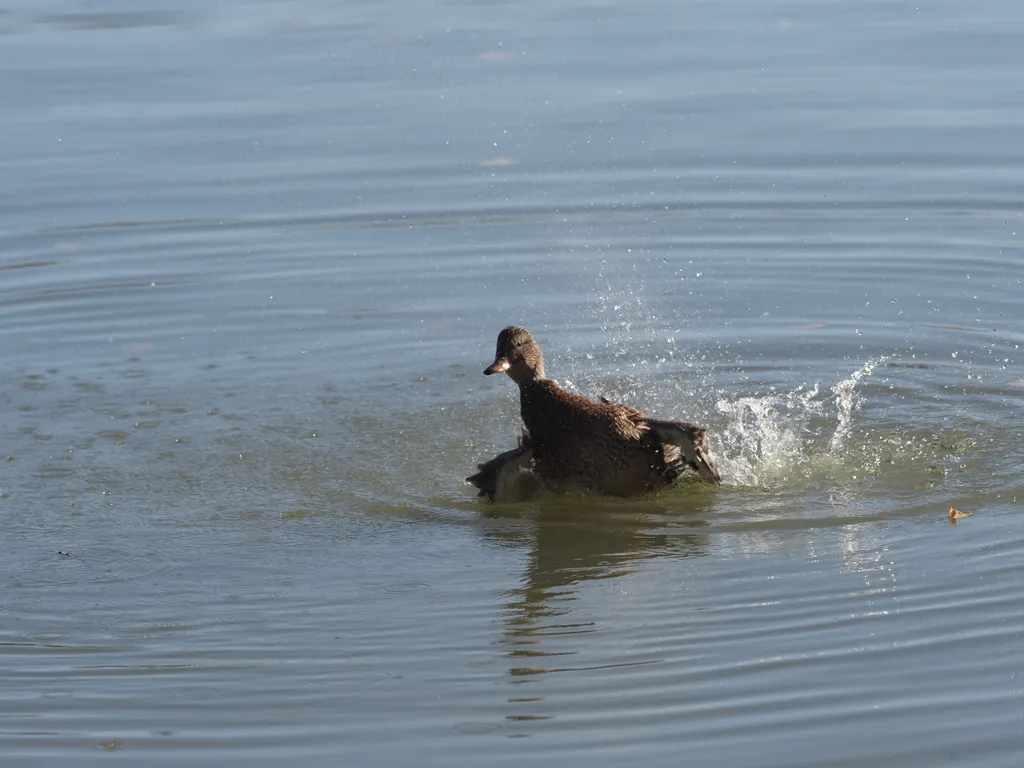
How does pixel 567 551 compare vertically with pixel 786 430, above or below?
below

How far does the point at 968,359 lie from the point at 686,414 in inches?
67.9

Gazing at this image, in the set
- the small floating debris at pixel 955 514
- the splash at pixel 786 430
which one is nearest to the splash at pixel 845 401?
the splash at pixel 786 430

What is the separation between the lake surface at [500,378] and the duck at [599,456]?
0.39 feet

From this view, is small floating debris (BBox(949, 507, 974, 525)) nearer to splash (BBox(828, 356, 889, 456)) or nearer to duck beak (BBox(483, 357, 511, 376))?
splash (BBox(828, 356, 889, 456))

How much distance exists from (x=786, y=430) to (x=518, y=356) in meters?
1.46

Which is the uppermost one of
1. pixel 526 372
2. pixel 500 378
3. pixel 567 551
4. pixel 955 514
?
pixel 526 372

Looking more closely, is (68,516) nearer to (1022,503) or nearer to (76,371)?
(76,371)

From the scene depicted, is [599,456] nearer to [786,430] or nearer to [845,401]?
[786,430]

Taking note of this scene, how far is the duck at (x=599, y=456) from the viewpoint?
8117mm

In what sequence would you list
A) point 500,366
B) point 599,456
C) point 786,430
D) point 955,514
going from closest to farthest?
point 955,514, point 599,456, point 500,366, point 786,430

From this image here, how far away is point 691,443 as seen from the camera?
26.4 ft

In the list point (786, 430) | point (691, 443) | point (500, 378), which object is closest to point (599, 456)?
point (691, 443)

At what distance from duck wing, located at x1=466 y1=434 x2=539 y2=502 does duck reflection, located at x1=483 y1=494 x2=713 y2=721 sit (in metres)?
0.07

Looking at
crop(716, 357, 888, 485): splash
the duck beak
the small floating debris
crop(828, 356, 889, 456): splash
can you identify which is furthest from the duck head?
the small floating debris
